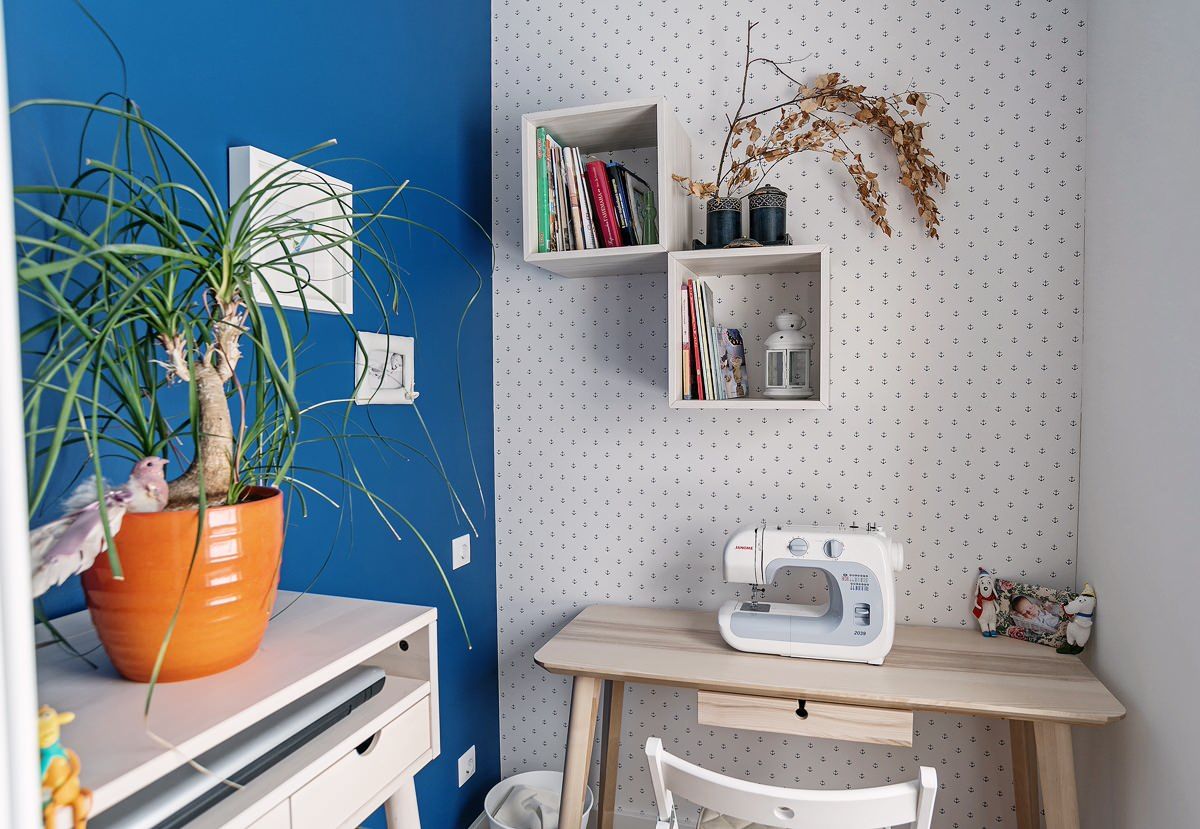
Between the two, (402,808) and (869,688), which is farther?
(869,688)

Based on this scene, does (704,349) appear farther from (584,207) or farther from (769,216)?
(584,207)

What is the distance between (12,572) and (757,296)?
1.74 meters

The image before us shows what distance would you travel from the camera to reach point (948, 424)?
183 centimetres

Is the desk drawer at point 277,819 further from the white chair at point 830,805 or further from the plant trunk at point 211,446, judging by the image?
the white chair at point 830,805

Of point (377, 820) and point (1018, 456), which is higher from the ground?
point (1018, 456)

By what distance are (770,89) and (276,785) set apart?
1.85m

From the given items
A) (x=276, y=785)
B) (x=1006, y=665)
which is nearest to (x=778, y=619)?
(x=1006, y=665)

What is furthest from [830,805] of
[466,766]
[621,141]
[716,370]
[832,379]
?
[621,141]

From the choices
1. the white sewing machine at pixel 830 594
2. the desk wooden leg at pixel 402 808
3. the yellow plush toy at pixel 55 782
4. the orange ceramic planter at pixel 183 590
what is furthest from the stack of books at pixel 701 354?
the yellow plush toy at pixel 55 782

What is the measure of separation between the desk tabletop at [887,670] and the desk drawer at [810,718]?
0.09 ft

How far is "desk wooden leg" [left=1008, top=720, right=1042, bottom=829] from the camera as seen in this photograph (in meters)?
1.71

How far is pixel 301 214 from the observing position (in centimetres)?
129

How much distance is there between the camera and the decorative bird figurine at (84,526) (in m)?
0.61

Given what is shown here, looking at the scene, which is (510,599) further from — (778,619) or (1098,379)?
(1098,379)
